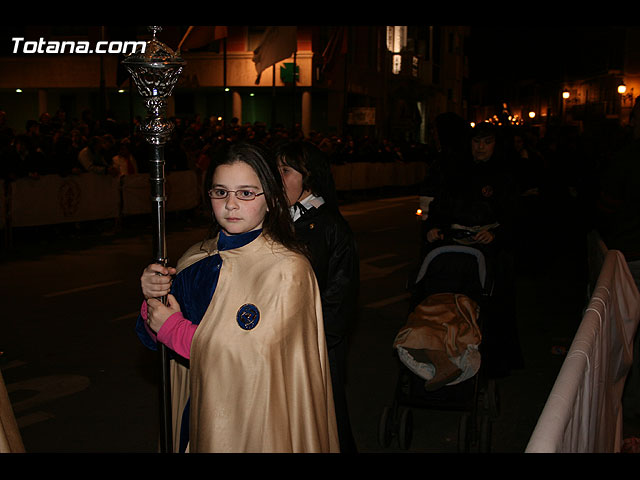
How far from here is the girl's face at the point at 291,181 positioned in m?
4.36

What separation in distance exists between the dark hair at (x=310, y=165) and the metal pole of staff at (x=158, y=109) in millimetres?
1330

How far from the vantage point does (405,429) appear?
18.2 feet

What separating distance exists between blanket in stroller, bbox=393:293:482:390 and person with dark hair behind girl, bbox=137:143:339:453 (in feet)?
7.06

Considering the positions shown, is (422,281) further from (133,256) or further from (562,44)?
(562,44)

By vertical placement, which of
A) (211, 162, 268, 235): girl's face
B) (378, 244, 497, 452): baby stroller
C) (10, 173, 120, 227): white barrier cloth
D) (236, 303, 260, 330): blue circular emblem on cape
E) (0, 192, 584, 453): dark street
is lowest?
(0, 192, 584, 453): dark street

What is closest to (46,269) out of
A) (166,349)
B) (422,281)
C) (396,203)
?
(422,281)

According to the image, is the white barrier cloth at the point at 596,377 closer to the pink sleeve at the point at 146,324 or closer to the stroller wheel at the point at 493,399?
the stroller wheel at the point at 493,399

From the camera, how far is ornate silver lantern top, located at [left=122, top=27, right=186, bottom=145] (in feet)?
9.71

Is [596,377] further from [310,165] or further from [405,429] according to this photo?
[405,429]

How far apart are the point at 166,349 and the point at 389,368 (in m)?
4.47

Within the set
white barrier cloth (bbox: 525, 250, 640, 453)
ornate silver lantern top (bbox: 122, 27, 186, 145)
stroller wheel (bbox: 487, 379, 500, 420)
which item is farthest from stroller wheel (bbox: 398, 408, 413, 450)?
ornate silver lantern top (bbox: 122, 27, 186, 145)

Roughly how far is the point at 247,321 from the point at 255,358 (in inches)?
5.5

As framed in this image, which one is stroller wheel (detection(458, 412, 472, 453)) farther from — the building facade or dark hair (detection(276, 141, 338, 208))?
the building facade

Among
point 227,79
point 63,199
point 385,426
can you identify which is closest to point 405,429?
point 385,426
